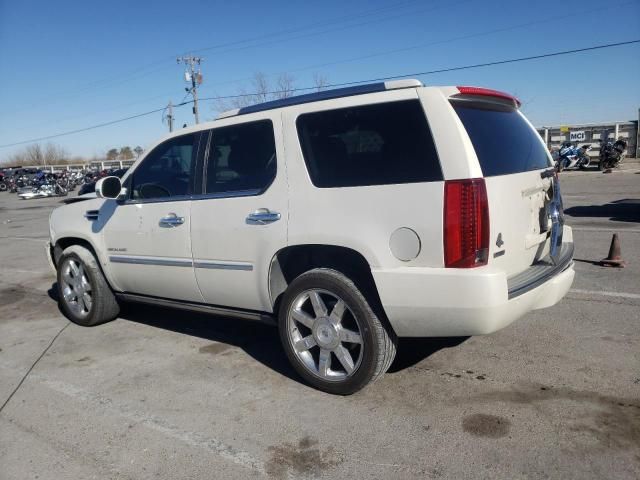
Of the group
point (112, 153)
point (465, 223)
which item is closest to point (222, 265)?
point (465, 223)

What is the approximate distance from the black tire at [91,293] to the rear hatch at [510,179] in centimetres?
376

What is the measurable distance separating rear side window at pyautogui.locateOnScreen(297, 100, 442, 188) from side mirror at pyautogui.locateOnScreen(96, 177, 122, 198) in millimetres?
2028

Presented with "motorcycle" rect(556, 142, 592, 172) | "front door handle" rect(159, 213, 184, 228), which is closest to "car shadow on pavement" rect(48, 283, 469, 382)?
"front door handle" rect(159, 213, 184, 228)

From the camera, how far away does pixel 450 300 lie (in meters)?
3.03

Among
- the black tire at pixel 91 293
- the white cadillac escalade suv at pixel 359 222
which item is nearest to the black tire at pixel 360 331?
the white cadillac escalade suv at pixel 359 222

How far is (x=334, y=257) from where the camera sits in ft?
11.8

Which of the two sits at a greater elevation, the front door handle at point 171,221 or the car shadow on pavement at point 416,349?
the front door handle at point 171,221

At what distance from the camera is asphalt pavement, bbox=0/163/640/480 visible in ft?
9.21

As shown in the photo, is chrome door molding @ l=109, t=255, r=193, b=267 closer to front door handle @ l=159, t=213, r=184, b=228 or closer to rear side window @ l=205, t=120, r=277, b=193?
front door handle @ l=159, t=213, r=184, b=228

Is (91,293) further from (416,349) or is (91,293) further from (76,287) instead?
(416,349)

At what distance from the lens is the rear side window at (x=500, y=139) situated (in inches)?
127

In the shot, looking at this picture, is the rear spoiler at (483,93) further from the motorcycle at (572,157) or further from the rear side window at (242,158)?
the motorcycle at (572,157)

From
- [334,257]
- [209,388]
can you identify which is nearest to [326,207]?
[334,257]

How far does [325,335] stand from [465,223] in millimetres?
1211
